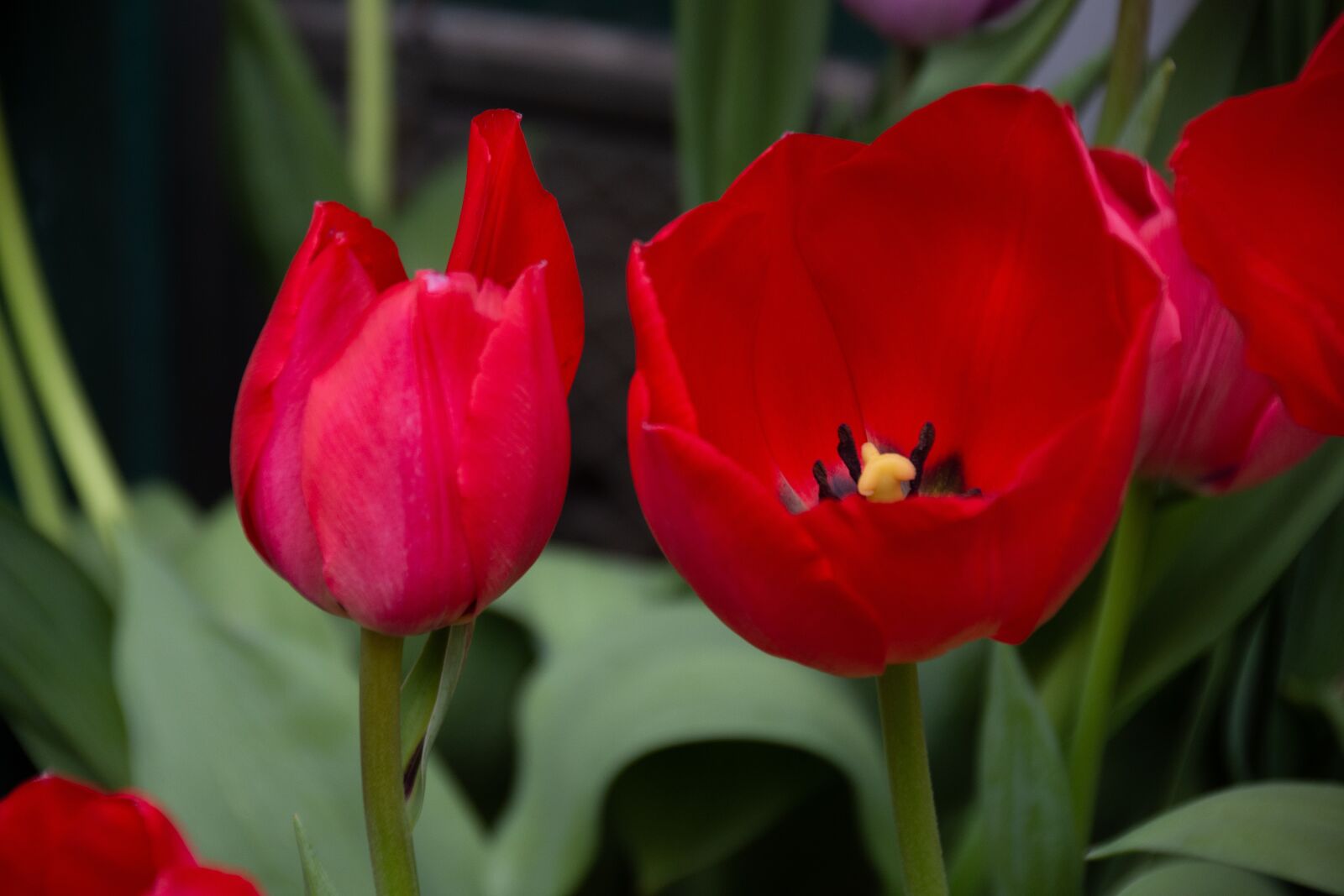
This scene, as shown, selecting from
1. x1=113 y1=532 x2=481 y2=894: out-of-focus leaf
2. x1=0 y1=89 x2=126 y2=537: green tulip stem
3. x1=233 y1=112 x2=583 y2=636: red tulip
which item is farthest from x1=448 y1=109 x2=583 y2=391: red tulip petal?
x1=0 y1=89 x2=126 y2=537: green tulip stem

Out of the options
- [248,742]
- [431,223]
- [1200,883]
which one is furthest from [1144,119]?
[431,223]

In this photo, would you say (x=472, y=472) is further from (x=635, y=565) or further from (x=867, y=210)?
(x=635, y=565)

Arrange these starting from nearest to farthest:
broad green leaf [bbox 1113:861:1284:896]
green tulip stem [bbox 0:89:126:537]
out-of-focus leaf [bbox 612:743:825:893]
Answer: broad green leaf [bbox 1113:861:1284:896]
out-of-focus leaf [bbox 612:743:825:893]
green tulip stem [bbox 0:89:126:537]

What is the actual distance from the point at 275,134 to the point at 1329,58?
1.74 feet

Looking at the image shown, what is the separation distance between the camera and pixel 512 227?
6.2 inches

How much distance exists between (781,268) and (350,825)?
0.22 meters

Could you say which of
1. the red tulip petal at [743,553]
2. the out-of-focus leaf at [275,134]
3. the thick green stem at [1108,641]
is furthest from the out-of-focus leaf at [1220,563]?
the out-of-focus leaf at [275,134]

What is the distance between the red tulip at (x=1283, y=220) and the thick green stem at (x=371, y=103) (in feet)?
1.66

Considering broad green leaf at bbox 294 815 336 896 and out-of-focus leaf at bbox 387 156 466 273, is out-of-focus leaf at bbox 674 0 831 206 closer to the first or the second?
out-of-focus leaf at bbox 387 156 466 273

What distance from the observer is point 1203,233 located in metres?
0.15

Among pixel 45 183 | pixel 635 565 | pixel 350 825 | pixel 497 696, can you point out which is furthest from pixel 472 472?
pixel 45 183

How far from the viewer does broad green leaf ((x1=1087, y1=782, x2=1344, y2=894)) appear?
0.19 meters

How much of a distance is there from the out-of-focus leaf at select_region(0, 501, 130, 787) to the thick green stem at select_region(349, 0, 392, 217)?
10.7 inches

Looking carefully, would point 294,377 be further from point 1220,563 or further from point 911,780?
point 1220,563
